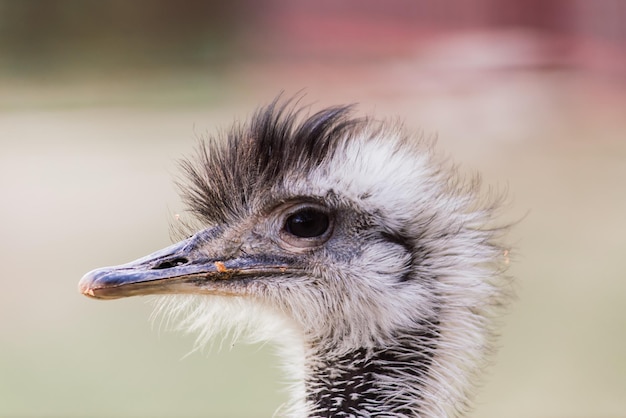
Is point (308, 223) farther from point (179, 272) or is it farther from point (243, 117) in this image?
point (243, 117)

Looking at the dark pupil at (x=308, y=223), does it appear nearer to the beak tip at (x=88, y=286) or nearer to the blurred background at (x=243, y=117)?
the beak tip at (x=88, y=286)

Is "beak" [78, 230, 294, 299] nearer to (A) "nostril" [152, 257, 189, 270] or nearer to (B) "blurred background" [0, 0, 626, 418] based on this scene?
(A) "nostril" [152, 257, 189, 270]

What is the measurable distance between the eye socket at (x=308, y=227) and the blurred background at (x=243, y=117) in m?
1.23

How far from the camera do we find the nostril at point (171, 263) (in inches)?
72.5

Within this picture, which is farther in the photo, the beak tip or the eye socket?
the eye socket

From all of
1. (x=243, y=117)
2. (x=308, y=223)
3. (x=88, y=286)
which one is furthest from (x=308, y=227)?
(x=243, y=117)

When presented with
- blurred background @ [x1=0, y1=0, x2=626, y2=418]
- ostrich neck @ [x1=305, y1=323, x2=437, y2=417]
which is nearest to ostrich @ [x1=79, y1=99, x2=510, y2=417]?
ostrich neck @ [x1=305, y1=323, x2=437, y2=417]

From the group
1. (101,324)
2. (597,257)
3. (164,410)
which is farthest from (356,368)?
(597,257)

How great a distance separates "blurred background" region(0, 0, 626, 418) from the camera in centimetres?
453

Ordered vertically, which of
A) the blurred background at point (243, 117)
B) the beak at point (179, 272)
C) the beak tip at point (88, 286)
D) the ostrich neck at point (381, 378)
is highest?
the blurred background at point (243, 117)

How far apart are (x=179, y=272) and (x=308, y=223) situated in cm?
24

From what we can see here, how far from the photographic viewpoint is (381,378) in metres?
1.86

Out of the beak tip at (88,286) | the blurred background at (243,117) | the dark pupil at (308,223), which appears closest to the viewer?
the beak tip at (88,286)

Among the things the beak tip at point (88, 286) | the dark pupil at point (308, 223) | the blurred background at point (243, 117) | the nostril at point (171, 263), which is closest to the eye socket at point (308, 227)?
the dark pupil at point (308, 223)
